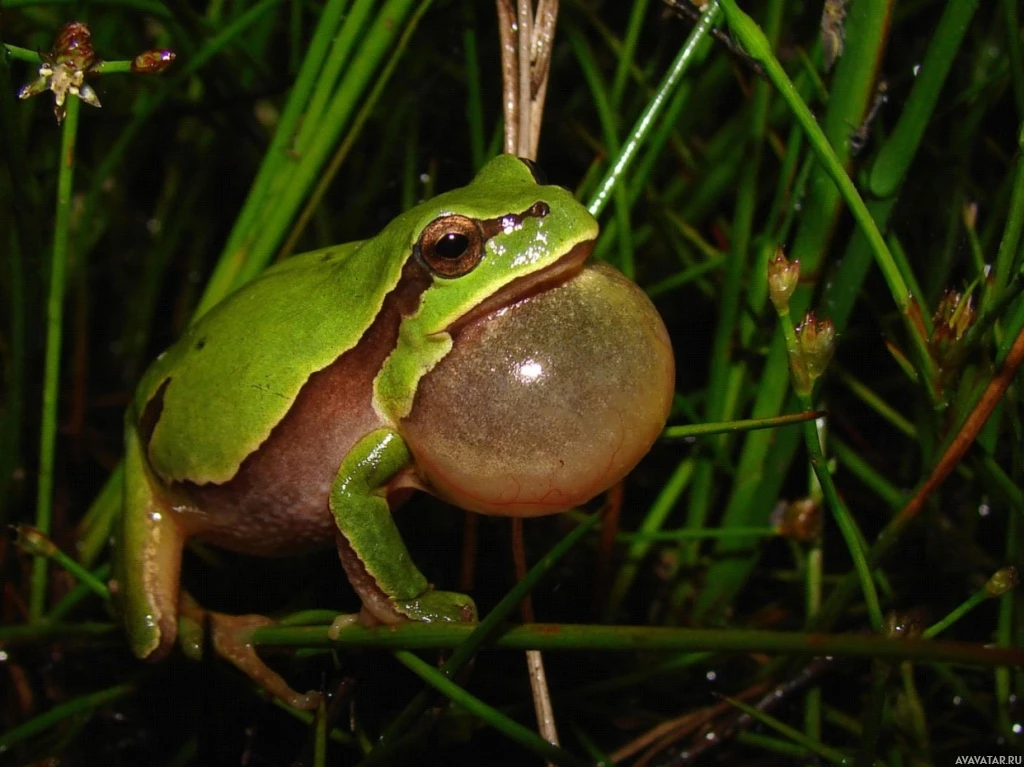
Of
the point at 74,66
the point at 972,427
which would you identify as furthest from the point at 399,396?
the point at 972,427

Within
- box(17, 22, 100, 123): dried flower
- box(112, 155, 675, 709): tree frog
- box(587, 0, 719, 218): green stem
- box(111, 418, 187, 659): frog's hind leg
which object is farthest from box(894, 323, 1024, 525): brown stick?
box(17, 22, 100, 123): dried flower

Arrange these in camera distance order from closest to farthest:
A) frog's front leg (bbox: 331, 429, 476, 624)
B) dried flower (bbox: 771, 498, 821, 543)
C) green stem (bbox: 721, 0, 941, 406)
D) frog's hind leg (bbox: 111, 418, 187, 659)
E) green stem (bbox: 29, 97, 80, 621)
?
green stem (bbox: 721, 0, 941, 406) < frog's front leg (bbox: 331, 429, 476, 624) < green stem (bbox: 29, 97, 80, 621) < frog's hind leg (bbox: 111, 418, 187, 659) < dried flower (bbox: 771, 498, 821, 543)

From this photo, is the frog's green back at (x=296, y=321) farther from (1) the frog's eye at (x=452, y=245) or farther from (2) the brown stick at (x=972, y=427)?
(2) the brown stick at (x=972, y=427)

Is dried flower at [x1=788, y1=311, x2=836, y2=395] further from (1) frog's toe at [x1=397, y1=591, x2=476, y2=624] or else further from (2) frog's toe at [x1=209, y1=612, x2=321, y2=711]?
(2) frog's toe at [x1=209, y1=612, x2=321, y2=711]

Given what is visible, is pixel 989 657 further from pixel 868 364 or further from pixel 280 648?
pixel 868 364

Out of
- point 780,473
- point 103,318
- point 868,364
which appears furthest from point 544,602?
point 103,318

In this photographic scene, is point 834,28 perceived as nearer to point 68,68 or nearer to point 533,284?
point 533,284

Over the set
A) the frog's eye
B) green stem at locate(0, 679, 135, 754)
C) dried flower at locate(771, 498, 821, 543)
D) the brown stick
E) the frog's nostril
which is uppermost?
the frog's nostril
